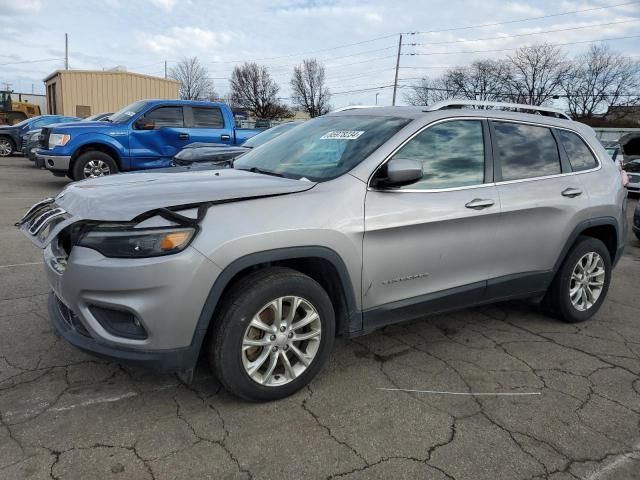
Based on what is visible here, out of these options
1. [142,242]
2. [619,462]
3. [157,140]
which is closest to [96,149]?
[157,140]

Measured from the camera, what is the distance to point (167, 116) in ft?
36.0

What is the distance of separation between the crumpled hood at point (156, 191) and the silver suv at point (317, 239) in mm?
14

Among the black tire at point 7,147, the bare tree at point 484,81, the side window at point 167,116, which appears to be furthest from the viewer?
the bare tree at point 484,81

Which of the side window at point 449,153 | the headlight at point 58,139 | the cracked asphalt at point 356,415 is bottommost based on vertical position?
the cracked asphalt at point 356,415

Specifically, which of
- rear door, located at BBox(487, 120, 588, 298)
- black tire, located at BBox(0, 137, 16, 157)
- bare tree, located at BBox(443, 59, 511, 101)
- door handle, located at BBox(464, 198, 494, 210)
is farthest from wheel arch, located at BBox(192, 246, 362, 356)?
bare tree, located at BBox(443, 59, 511, 101)

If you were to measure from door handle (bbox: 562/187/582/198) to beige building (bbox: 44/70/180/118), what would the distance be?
28.7 metres

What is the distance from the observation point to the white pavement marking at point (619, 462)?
8.14 ft

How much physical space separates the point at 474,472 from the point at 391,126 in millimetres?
2131

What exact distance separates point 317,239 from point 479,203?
131 cm

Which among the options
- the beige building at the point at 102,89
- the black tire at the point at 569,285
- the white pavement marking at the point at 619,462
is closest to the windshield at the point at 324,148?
the black tire at the point at 569,285

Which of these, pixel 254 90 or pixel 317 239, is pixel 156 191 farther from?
pixel 254 90

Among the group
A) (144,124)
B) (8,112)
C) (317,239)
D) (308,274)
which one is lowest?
(308,274)

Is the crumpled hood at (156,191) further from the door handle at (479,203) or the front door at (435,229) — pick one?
the door handle at (479,203)

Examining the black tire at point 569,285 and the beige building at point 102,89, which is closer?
the black tire at point 569,285
